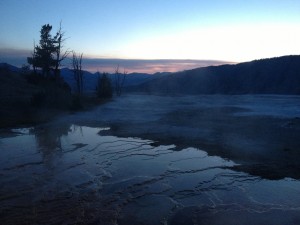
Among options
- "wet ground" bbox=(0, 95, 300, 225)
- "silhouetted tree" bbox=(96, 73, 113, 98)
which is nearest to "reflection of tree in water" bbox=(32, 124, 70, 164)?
"wet ground" bbox=(0, 95, 300, 225)

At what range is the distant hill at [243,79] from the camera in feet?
275

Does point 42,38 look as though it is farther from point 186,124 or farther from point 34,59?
point 186,124

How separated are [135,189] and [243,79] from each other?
91413 millimetres

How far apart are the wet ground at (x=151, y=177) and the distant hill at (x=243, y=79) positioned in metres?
65.8

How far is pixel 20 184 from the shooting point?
8031 mm

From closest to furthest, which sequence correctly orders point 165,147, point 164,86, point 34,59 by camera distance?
point 165,147 → point 34,59 → point 164,86

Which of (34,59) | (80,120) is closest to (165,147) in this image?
(80,120)

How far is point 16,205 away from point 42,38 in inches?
1363

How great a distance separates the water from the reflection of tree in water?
0.22 ft

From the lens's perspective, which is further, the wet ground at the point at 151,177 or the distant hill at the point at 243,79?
the distant hill at the point at 243,79

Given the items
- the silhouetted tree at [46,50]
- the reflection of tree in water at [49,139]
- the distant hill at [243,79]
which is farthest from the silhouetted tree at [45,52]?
the distant hill at [243,79]

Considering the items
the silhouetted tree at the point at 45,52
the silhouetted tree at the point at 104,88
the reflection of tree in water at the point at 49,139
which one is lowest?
the reflection of tree in water at the point at 49,139

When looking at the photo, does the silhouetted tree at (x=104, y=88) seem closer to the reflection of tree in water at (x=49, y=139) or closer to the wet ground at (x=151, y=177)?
the reflection of tree in water at (x=49, y=139)

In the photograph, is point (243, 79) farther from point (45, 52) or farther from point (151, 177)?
point (151, 177)
